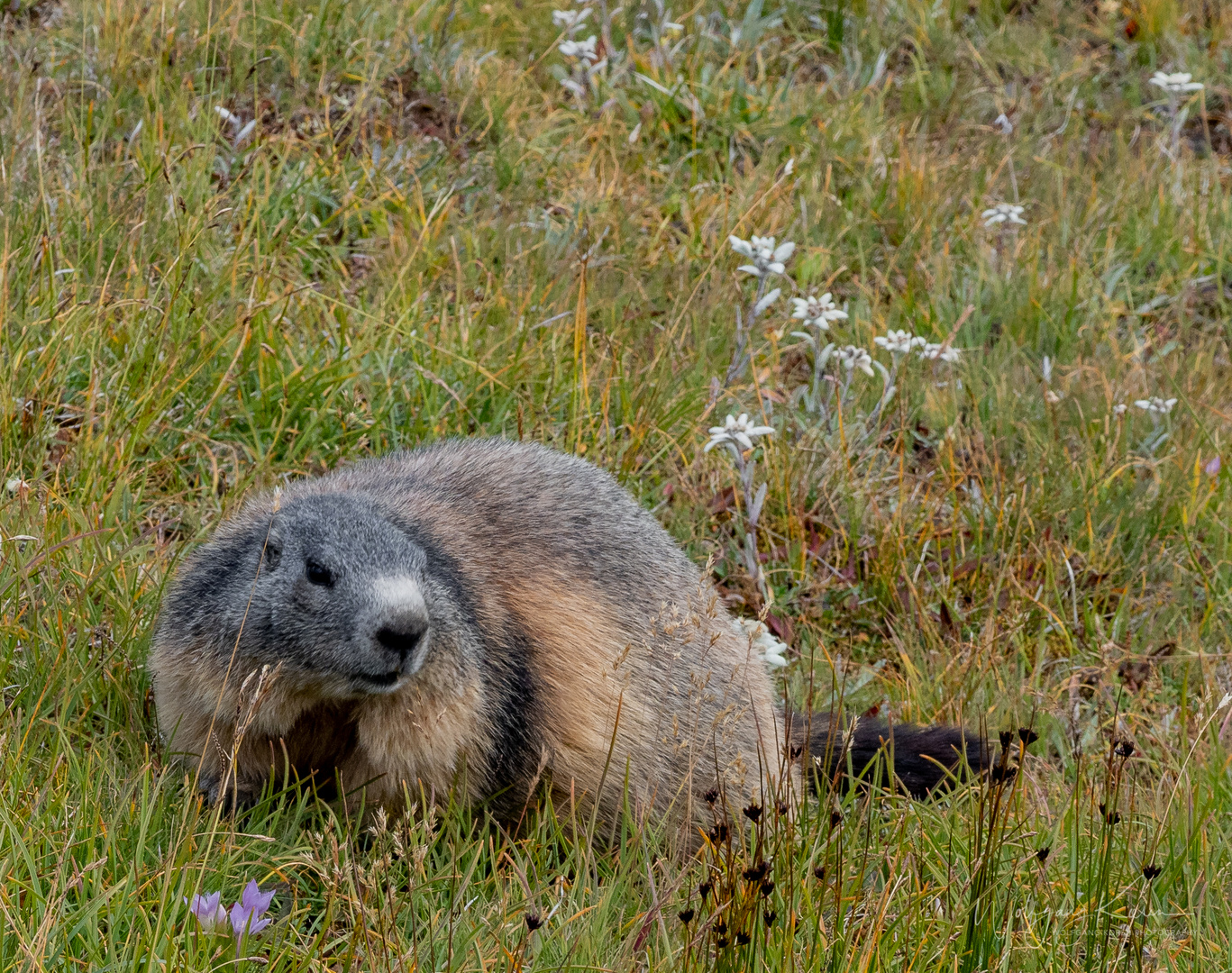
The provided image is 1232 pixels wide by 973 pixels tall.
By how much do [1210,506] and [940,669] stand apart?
5.27ft

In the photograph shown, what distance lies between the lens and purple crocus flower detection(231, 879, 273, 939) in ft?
8.45

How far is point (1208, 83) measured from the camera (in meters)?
8.44

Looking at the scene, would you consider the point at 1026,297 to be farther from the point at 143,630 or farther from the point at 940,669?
the point at 143,630

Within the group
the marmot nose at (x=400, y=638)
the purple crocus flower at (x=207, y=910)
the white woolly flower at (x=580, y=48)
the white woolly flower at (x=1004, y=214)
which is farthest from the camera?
the white woolly flower at (x=580, y=48)

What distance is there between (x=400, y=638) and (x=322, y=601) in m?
→ 0.23

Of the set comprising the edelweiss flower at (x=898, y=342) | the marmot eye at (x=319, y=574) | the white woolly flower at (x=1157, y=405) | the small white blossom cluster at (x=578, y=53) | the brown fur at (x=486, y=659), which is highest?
the small white blossom cluster at (x=578, y=53)

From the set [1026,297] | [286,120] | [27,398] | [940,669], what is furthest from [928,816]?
[286,120]

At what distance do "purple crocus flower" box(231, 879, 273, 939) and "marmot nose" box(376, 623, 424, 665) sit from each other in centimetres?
72

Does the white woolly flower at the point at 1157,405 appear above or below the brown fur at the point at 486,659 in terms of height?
above

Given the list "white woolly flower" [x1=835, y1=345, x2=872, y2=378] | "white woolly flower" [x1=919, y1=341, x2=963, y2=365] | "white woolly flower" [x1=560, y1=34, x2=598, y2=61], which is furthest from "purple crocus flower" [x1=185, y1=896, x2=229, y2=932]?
"white woolly flower" [x1=560, y1=34, x2=598, y2=61]

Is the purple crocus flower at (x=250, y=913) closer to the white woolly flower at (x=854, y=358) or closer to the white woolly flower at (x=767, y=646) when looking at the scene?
the white woolly flower at (x=767, y=646)

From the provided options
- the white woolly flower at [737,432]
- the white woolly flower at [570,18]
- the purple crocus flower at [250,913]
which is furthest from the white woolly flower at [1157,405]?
the purple crocus flower at [250,913]

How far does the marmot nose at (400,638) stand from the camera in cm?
317

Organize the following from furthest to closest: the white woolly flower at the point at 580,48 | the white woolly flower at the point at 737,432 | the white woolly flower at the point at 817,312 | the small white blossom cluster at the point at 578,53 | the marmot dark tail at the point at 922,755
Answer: the small white blossom cluster at the point at 578,53 < the white woolly flower at the point at 580,48 < the white woolly flower at the point at 817,312 < the white woolly flower at the point at 737,432 < the marmot dark tail at the point at 922,755
